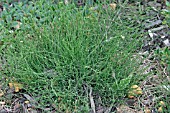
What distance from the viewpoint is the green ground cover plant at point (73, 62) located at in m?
2.04

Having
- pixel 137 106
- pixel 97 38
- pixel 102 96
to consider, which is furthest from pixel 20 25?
pixel 137 106

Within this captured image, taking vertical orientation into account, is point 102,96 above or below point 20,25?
below

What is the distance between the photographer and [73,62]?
209 centimetres

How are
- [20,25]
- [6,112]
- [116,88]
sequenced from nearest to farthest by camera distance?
[116,88] → [6,112] → [20,25]

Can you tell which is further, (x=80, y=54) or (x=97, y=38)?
(x=97, y=38)

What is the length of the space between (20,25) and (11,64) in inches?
20.5

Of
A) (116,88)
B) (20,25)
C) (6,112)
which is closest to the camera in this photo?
(116,88)

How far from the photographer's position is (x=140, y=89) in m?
2.11

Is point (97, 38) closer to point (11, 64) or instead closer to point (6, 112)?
point (11, 64)

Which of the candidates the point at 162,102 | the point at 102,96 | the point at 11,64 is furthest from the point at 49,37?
the point at 162,102

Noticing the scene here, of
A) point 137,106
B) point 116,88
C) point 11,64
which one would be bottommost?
point 137,106

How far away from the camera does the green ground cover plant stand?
6.68ft

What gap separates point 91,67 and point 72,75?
127 mm

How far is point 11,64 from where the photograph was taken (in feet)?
6.91
